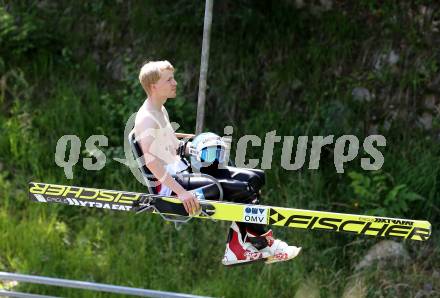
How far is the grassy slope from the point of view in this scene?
7.50 metres

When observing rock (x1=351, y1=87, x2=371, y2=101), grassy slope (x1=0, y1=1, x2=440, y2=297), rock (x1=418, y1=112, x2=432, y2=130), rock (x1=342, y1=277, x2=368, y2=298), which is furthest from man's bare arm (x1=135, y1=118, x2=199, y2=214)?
rock (x1=418, y1=112, x2=432, y2=130)

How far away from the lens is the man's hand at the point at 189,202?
4820 millimetres

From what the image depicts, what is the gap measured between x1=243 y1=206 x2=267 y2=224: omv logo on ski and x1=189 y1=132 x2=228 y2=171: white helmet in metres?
0.42

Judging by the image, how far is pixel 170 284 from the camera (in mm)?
7609

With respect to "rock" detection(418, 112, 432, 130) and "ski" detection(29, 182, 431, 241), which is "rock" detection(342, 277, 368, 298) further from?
"ski" detection(29, 182, 431, 241)

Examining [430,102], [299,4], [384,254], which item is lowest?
[384,254]

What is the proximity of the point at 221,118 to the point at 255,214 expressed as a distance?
12.2 feet

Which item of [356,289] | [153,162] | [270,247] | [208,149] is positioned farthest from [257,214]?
[356,289]

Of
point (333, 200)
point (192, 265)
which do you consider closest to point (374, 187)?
point (333, 200)

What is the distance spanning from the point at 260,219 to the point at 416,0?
4.19m

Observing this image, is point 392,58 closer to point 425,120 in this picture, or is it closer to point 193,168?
point 425,120

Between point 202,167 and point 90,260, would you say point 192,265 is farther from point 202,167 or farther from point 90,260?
point 202,167

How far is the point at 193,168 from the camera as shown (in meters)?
5.18

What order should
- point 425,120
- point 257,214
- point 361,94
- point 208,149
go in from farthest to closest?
1. point 361,94
2. point 425,120
3. point 208,149
4. point 257,214
